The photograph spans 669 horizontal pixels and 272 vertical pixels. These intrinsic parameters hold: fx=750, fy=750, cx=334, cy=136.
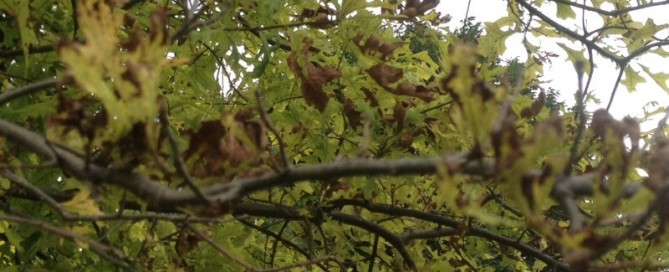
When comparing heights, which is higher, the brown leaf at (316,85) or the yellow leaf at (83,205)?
the brown leaf at (316,85)

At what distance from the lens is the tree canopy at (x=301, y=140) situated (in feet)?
2.44

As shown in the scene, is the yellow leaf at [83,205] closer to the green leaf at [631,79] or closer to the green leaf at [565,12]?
the green leaf at [565,12]

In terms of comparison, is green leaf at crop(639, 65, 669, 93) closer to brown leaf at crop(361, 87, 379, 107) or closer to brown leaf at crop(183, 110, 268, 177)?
brown leaf at crop(361, 87, 379, 107)

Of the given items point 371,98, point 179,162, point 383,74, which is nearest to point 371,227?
point 371,98

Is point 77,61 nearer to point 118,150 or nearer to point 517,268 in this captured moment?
point 118,150

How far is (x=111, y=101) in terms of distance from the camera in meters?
0.75

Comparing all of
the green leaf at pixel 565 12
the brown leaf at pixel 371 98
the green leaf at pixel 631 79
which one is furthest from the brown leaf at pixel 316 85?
the green leaf at pixel 631 79

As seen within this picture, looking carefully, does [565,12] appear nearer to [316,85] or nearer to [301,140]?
[316,85]

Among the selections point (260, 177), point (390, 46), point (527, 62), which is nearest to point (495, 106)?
point (260, 177)

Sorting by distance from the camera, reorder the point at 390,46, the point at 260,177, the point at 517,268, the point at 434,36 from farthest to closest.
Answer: the point at 517,268 < the point at 434,36 < the point at 390,46 < the point at 260,177

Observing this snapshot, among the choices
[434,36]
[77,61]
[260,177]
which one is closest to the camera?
[77,61]

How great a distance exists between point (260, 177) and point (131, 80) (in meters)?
0.21

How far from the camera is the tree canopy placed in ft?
2.44

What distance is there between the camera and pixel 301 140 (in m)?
1.61
